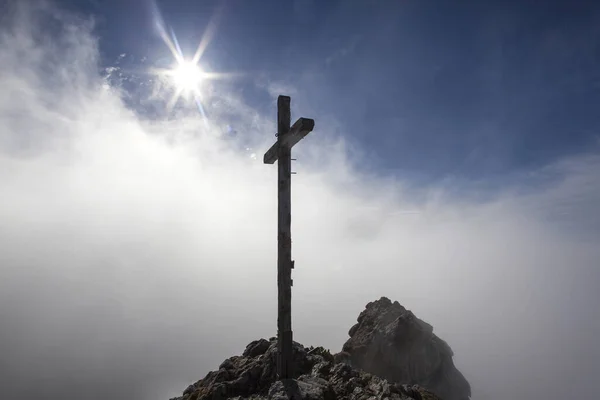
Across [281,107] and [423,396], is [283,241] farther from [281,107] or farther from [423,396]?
[423,396]

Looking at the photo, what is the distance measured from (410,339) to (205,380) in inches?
1271

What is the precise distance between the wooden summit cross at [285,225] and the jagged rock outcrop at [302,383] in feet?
2.64

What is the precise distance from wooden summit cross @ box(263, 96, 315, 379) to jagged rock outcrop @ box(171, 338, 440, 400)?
0.80 m

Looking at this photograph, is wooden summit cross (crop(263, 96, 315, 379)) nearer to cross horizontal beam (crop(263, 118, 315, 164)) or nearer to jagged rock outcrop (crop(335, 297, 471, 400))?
cross horizontal beam (crop(263, 118, 315, 164))

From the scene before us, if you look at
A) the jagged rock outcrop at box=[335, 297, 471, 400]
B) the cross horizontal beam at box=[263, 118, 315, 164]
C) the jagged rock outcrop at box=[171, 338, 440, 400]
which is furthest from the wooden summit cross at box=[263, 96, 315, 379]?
the jagged rock outcrop at box=[335, 297, 471, 400]

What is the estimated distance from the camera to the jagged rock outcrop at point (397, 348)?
3525 cm

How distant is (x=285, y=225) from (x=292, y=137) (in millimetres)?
2574

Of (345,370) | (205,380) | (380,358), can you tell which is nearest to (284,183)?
(345,370)

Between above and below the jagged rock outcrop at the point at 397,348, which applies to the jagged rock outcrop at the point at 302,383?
below

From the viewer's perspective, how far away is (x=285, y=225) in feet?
29.7

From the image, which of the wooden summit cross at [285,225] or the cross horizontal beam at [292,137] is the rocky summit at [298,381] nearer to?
the wooden summit cross at [285,225]

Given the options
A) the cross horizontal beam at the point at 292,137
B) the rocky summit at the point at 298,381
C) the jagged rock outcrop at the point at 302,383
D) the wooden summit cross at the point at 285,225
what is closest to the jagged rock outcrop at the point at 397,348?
the rocky summit at the point at 298,381

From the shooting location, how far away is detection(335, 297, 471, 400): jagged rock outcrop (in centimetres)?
3525

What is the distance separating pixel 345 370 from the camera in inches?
352
